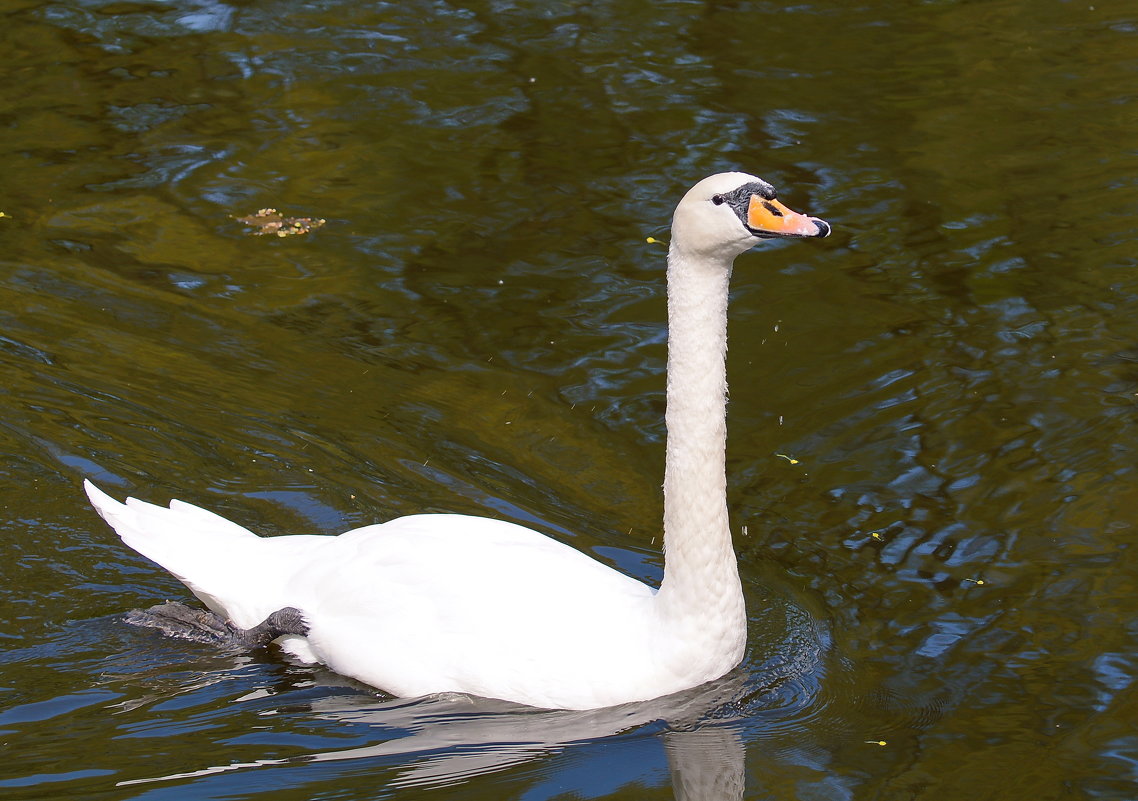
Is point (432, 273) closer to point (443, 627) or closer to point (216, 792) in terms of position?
point (443, 627)

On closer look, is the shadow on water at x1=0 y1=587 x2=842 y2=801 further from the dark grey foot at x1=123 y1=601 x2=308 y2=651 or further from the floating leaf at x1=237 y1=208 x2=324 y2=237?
the floating leaf at x1=237 y1=208 x2=324 y2=237

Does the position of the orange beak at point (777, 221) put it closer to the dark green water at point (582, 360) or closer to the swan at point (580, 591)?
the swan at point (580, 591)

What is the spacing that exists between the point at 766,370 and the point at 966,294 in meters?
1.39

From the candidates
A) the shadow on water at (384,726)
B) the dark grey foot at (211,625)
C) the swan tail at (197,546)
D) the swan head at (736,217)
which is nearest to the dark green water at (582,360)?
the shadow on water at (384,726)

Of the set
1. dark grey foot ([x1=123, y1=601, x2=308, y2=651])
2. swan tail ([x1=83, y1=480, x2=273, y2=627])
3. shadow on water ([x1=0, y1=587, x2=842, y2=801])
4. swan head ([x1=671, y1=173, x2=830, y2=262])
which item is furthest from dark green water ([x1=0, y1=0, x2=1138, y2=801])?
swan head ([x1=671, y1=173, x2=830, y2=262])

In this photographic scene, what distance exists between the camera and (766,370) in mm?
7863

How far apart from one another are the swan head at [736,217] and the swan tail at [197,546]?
7.48 feet

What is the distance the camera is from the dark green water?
5027 mm

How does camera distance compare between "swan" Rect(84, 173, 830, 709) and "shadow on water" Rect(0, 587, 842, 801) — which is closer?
"shadow on water" Rect(0, 587, 842, 801)

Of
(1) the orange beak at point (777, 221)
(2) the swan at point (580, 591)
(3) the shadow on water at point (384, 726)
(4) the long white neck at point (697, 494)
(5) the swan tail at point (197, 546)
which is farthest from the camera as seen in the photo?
(5) the swan tail at point (197, 546)

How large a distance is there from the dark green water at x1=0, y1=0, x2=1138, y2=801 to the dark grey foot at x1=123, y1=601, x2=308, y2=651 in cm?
12

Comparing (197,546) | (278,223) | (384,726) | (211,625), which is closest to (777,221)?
(384,726)

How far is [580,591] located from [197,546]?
5.50 feet

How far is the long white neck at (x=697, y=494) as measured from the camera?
495 centimetres
